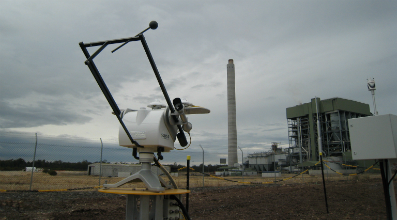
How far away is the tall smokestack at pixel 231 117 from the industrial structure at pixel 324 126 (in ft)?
32.6

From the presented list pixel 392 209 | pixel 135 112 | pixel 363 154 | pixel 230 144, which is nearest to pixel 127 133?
pixel 135 112

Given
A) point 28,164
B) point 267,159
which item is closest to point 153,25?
point 28,164

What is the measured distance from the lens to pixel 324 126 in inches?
1682

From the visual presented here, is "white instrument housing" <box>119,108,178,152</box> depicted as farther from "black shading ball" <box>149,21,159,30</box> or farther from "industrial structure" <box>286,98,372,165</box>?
"industrial structure" <box>286,98,372,165</box>

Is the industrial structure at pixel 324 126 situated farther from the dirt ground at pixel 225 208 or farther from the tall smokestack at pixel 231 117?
the dirt ground at pixel 225 208

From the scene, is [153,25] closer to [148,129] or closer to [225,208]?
[148,129]

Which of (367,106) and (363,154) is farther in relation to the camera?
(367,106)

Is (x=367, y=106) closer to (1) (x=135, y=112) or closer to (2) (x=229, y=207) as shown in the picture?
(2) (x=229, y=207)

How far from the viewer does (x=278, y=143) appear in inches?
2014

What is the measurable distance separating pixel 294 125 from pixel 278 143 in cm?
575

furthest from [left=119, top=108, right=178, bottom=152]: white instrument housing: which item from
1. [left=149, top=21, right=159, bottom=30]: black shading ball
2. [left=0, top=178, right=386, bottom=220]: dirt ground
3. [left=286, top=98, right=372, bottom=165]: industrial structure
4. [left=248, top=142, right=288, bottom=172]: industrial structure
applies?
[left=248, top=142, right=288, bottom=172]: industrial structure

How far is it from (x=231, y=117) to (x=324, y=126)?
15854 millimetres

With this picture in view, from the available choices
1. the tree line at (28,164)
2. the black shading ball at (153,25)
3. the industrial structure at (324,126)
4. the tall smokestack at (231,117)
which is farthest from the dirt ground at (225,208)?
the tall smokestack at (231,117)

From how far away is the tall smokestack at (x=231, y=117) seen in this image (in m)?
46.3
